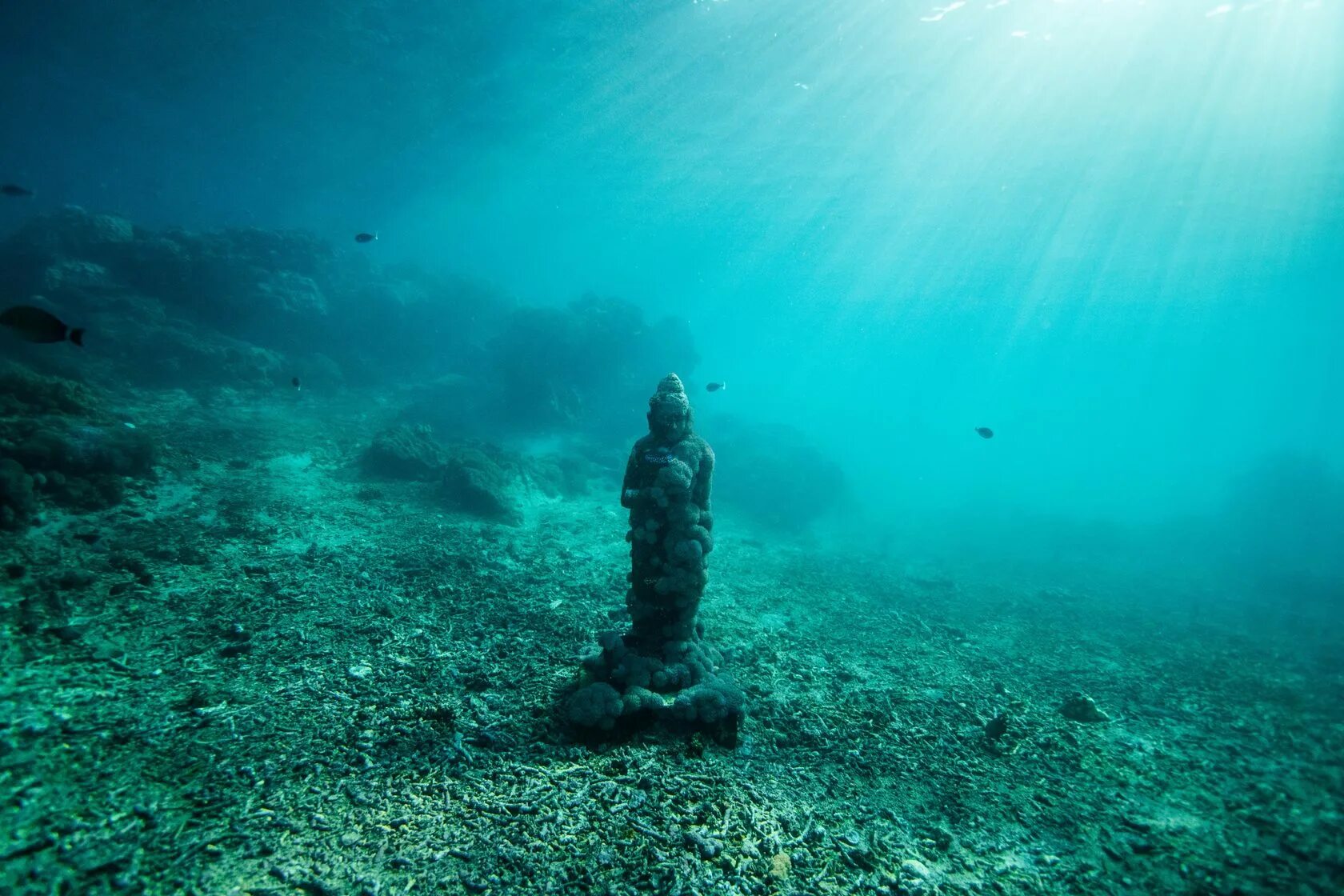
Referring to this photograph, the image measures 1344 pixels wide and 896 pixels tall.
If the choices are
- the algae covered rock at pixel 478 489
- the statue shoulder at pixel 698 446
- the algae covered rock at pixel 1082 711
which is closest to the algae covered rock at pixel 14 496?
the algae covered rock at pixel 478 489

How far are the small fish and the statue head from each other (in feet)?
18.7

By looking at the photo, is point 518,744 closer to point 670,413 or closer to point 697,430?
point 670,413

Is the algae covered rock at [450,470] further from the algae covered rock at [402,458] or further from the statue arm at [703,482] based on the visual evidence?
the statue arm at [703,482]

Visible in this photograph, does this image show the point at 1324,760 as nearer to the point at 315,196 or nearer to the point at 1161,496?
the point at 1161,496

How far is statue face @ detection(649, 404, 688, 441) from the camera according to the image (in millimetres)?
6594

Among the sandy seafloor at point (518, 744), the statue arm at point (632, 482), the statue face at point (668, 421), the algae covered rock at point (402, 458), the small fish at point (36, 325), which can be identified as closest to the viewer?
the sandy seafloor at point (518, 744)

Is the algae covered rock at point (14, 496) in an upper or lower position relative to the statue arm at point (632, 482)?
lower

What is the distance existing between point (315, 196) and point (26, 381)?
103 metres

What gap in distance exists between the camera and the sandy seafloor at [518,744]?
3555 mm

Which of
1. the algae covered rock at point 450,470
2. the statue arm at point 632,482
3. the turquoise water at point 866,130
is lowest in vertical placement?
the statue arm at point 632,482

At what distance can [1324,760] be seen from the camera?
22.1 feet

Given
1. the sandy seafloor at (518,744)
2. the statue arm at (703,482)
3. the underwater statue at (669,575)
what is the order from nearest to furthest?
1. the sandy seafloor at (518,744)
2. the underwater statue at (669,575)
3. the statue arm at (703,482)

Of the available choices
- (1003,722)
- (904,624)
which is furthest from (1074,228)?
(1003,722)

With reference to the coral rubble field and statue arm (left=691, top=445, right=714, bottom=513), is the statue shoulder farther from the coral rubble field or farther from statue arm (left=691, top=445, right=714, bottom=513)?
the coral rubble field
